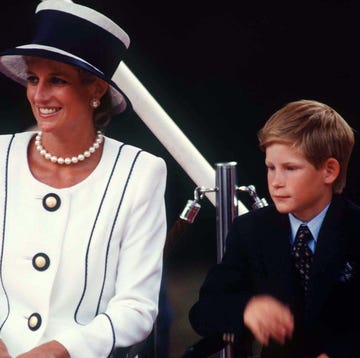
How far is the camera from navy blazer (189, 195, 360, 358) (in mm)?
2621

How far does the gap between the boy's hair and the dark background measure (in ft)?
3.61

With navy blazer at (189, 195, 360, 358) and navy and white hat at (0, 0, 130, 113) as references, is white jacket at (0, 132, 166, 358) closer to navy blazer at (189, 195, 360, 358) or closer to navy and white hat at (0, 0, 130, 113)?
navy blazer at (189, 195, 360, 358)

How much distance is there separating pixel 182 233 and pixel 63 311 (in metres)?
0.66

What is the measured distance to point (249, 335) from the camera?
8.90ft

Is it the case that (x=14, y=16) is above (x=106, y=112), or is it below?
above

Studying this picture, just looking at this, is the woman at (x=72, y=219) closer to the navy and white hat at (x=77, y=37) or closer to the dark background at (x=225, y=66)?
the navy and white hat at (x=77, y=37)

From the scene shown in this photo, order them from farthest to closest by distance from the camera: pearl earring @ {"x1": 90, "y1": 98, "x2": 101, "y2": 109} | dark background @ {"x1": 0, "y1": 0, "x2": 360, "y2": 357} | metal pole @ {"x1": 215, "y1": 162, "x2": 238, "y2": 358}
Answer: dark background @ {"x1": 0, "y1": 0, "x2": 360, "y2": 357}, metal pole @ {"x1": 215, "y1": 162, "x2": 238, "y2": 358}, pearl earring @ {"x1": 90, "y1": 98, "x2": 101, "y2": 109}

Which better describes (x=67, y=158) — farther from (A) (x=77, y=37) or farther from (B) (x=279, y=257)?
→ (B) (x=279, y=257)

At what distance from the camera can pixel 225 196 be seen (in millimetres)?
3096

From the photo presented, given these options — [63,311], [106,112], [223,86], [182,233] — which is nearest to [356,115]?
[223,86]

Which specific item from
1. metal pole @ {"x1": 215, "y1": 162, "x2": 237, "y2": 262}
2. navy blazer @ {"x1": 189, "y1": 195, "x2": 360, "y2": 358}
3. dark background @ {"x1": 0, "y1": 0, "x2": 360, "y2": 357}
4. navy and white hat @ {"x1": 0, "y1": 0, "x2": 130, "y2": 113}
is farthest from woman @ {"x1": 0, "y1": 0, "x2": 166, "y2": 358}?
dark background @ {"x1": 0, "y1": 0, "x2": 360, "y2": 357}

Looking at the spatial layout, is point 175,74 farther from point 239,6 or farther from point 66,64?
point 66,64

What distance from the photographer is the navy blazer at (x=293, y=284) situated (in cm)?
262

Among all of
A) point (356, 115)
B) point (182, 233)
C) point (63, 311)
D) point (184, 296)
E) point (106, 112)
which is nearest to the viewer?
point (63, 311)
